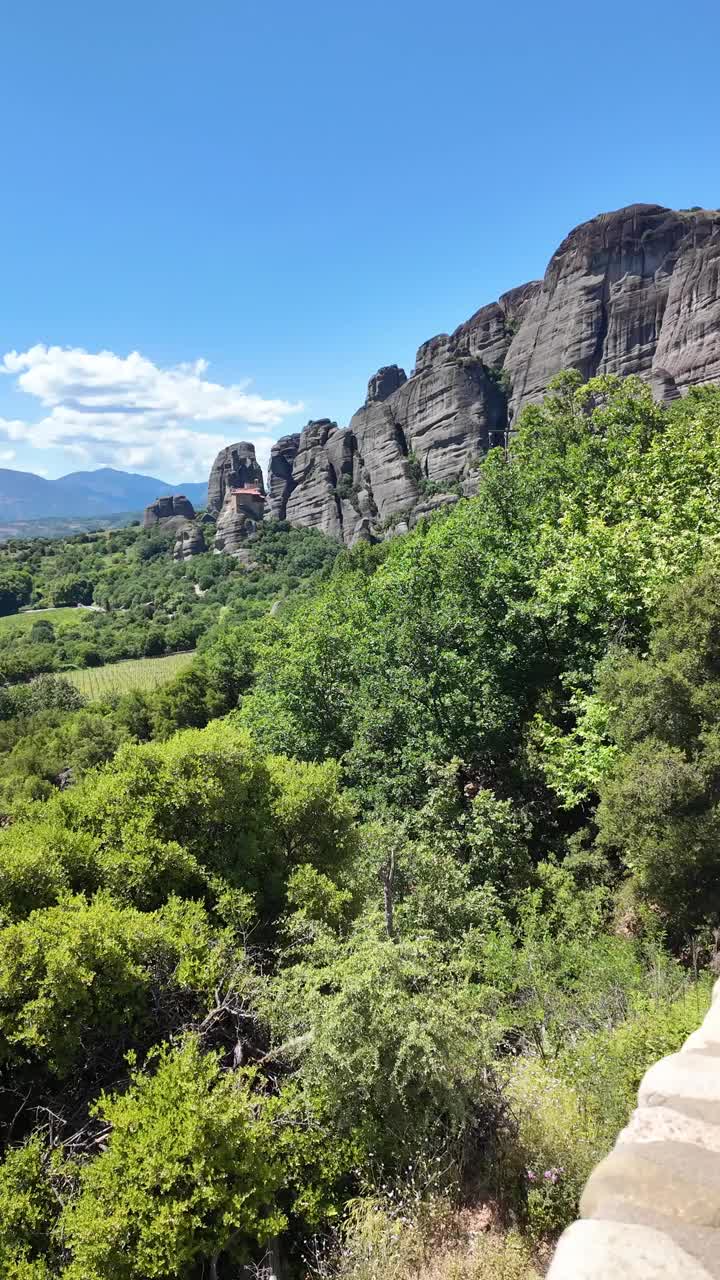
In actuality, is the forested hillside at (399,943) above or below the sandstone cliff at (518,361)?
below

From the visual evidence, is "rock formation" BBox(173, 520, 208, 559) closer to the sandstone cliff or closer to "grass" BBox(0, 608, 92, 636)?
the sandstone cliff

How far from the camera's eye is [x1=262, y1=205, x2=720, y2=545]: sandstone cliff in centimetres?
7162

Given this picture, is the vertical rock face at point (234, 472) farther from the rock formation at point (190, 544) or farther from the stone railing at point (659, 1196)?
the stone railing at point (659, 1196)

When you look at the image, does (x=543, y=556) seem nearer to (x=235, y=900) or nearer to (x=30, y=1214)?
(x=235, y=900)

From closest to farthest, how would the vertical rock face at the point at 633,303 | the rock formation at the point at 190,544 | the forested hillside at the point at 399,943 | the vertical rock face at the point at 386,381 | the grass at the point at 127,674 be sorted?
1. the forested hillside at the point at 399,943
2. the vertical rock face at the point at 633,303
3. the grass at the point at 127,674
4. the vertical rock face at the point at 386,381
5. the rock formation at the point at 190,544

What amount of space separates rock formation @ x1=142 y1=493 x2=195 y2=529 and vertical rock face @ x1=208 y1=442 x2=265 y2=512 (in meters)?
15.3

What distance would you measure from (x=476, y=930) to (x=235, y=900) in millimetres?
4204

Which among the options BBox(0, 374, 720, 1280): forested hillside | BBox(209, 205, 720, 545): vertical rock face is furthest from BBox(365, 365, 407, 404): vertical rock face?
BBox(0, 374, 720, 1280): forested hillside

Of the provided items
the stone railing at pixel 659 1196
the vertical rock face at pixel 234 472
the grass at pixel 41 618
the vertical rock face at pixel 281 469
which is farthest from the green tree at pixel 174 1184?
the vertical rock face at pixel 234 472

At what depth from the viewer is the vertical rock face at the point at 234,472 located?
501 ft

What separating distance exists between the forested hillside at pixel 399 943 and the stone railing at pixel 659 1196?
5344 mm

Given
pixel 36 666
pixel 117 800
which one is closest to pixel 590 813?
pixel 117 800

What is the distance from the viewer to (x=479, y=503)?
2428 cm

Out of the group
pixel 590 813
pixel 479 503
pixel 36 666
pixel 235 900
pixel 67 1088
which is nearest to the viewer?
pixel 67 1088
